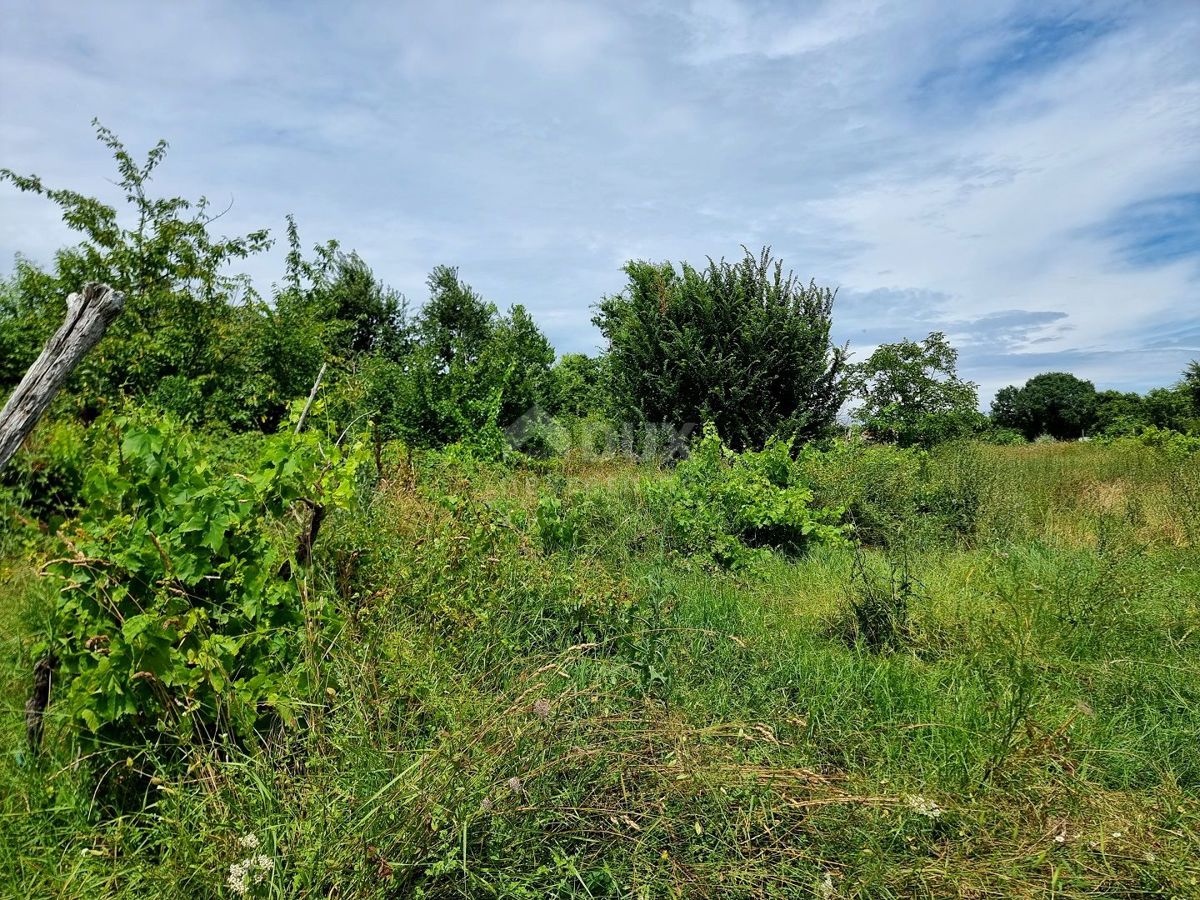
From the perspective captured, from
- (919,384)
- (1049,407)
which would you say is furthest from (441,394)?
(1049,407)

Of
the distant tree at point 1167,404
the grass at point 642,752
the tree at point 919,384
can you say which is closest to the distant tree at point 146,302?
the grass at point 642,752

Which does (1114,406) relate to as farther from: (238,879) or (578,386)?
(238,879)

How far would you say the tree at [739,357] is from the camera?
39.2 feet

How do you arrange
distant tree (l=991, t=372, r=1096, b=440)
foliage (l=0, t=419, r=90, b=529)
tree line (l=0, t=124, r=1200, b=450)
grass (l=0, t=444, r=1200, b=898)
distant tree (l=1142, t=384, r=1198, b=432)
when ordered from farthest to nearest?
1. distant tree (l=991, t=372, r=1096, b=440)
2. distant tree (l=1142, t=384, r=1198, b=432)
3. tree line (l=0, t=124, r=1200, b=450)
4. foliage (l=0, t=419, r=90, b=529)
5. grass (l=0, t=444, r=1200, b=898)

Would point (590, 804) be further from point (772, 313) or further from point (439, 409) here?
point (772, 313)

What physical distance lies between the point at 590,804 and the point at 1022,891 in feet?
4.48

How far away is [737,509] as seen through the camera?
21.9 feet

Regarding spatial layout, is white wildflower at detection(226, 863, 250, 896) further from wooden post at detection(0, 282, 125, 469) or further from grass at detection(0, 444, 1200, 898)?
wooden post at detection(0, 282, 125, 469)

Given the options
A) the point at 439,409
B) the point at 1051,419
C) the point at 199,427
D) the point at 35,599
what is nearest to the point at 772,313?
the point at 439,409

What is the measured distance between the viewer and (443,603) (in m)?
3.30

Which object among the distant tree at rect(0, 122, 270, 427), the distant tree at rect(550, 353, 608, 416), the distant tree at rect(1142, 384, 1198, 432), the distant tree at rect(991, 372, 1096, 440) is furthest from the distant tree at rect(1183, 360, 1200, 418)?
the distant tree at rect(0, 122, 270, 427)

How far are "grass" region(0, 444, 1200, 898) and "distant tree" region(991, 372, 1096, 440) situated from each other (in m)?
45.7

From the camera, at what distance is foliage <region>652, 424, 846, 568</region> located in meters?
6.30

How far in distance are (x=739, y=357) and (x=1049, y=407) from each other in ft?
144
